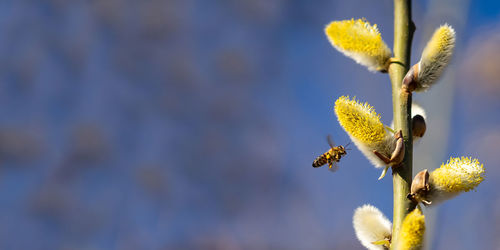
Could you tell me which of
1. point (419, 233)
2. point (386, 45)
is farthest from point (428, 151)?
point (419, 233)

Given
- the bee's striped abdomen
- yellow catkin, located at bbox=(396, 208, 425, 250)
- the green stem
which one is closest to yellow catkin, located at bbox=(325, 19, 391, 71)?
the green stem

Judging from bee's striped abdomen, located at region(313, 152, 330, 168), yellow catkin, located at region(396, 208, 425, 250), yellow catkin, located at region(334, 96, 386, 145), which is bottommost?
yellow catkin, located at region(396, 208, 425, 250)

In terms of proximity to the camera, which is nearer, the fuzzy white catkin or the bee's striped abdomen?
the fuzzy white catkin

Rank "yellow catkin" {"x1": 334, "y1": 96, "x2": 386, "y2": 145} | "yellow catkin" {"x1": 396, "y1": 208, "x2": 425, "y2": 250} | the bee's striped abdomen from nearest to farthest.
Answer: "yellow catkin" {"x1": 396, "y1": 208, "x2": 425, "y2": 250}
"yellow catkin" {"x1": 334, "y1": 96, "x2": 386, "y2": 145}
the bee's striped abdomen

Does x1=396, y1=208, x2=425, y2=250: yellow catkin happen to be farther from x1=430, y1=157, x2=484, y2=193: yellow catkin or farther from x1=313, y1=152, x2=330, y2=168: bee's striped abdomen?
x1=313, y1=152, x2=330, y2=168: bee's striped abdomen

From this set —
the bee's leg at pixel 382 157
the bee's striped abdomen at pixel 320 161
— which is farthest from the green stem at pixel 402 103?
the bee's striped abdomen at pixel 320 161

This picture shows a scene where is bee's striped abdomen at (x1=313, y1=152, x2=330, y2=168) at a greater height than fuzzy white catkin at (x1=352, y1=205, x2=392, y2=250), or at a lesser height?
greater

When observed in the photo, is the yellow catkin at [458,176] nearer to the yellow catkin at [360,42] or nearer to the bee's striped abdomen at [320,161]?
the yellow catkin at [360,42]
